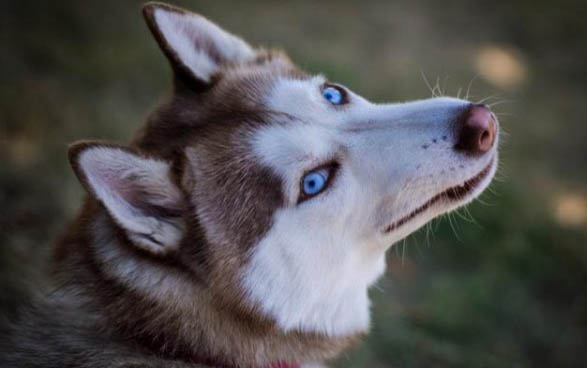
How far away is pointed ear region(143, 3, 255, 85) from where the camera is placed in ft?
9.37

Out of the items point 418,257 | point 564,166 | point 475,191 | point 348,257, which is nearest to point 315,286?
point 348,257

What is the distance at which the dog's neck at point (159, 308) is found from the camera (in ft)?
8.09

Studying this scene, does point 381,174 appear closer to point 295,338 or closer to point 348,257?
point 348,257

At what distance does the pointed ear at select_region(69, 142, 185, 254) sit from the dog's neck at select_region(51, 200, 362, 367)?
13 centimetres

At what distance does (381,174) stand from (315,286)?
598 mm

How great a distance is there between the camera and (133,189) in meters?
2.42

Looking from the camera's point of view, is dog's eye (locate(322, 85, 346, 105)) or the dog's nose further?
dog's eye (locate(322, 85, 346, 105))

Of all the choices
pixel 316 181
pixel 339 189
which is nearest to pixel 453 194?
pixel 339 189

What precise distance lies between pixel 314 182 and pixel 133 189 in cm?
79

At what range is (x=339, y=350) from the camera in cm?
292

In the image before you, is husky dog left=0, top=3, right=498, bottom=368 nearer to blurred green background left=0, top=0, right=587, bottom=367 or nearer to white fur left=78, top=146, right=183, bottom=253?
white fur left=78, top=146, right=183, bottom=253

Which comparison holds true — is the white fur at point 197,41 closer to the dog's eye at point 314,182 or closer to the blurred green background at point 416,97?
the dog's eye at point 314,182

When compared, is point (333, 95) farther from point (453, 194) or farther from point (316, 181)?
point (453, 194)

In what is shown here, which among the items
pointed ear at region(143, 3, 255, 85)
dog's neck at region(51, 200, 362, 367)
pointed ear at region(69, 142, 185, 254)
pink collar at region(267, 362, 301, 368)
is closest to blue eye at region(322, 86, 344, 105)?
pointed ear at region(143, 3, 255, 85)
